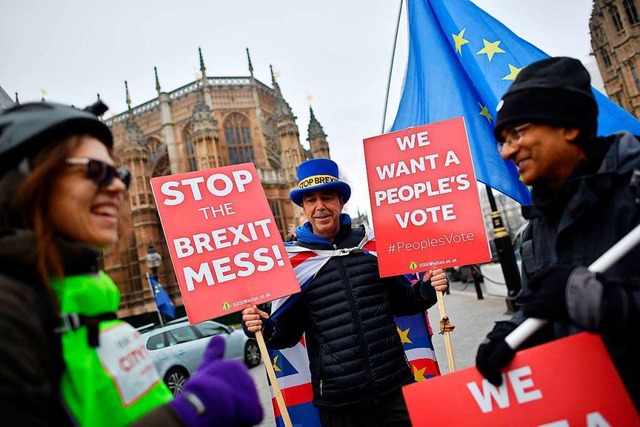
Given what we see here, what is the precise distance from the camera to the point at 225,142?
3222 centimetres

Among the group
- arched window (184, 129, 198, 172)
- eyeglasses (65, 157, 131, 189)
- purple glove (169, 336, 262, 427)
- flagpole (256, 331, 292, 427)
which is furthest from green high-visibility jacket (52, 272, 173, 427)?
arched window (184, 129, 198, 172)

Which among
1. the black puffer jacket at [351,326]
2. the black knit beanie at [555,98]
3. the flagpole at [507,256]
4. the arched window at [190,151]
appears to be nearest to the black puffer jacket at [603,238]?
the black knit beanie at [555,98]

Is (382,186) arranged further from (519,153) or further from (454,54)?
(454,54)

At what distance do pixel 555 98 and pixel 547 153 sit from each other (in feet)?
0.65

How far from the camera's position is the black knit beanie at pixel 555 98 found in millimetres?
1483

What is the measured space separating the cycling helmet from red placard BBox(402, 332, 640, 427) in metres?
1.40

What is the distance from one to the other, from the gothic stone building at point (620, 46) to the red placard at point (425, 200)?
168 feet

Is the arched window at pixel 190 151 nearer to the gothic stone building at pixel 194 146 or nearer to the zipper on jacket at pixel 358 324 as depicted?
the gothic stone building at pixel 194 146

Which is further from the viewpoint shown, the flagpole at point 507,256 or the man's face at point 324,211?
the flagpole at point 507,256

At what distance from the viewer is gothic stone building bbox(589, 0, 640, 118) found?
1665 inches

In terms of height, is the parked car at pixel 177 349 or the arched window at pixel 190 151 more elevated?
the arched window at pixel 190 151

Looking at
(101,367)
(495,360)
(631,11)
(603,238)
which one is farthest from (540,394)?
(631,11)

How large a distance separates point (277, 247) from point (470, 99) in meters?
2.67

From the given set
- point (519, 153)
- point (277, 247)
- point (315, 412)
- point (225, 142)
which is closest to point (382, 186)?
point (277, 247)
